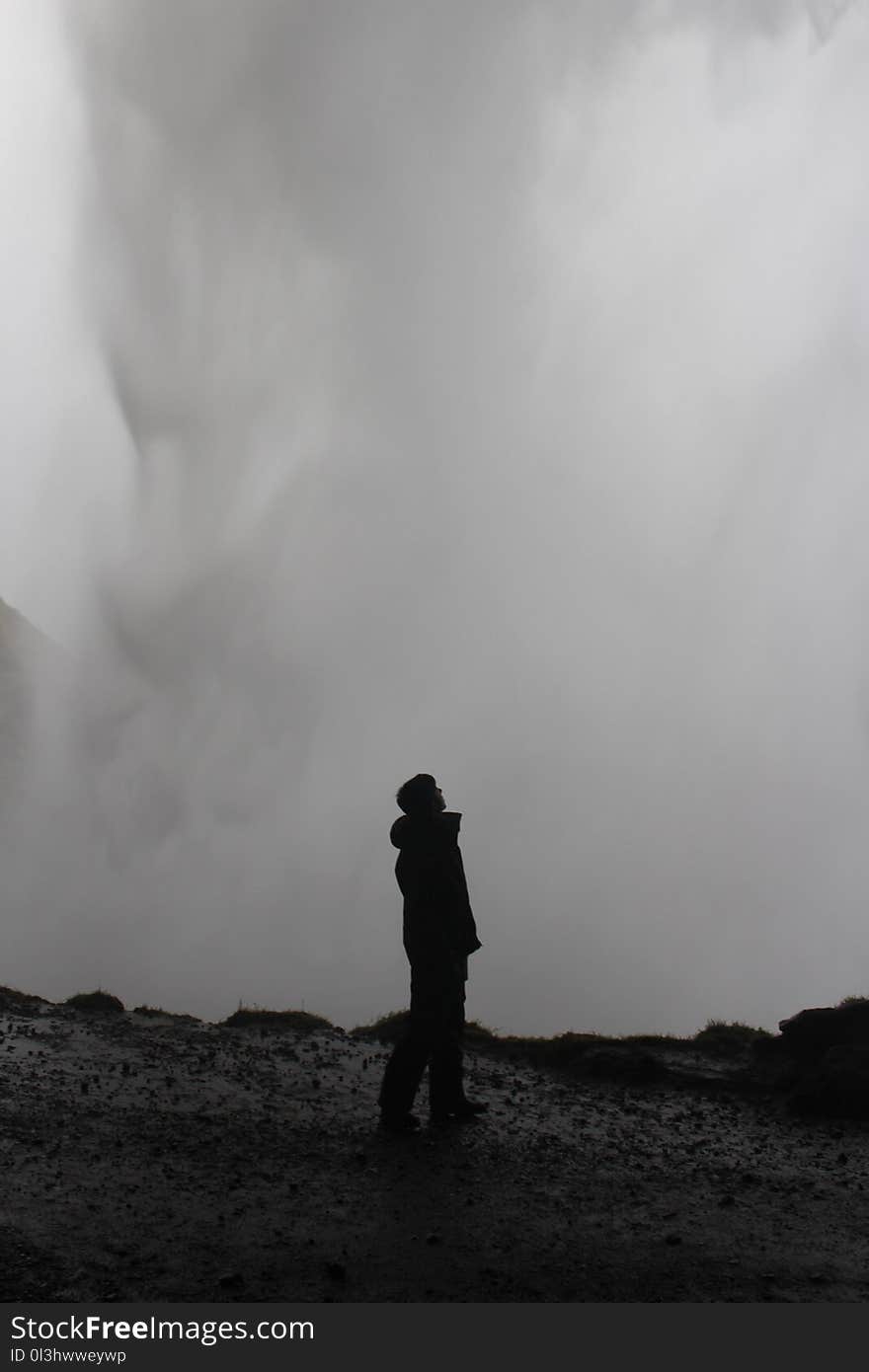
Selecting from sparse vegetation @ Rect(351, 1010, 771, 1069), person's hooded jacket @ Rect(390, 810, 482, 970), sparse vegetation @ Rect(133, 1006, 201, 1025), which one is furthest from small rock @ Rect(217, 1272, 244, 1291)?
sparse vegetation @ Rect(133, 1006, 201, 1025)

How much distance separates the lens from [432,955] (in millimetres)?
12094

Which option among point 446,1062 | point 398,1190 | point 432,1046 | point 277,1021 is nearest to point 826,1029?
point 446,1062

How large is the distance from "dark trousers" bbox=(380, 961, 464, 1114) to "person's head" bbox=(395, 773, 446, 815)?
6.62ft

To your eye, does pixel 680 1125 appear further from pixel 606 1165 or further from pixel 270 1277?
pixel 270 1277

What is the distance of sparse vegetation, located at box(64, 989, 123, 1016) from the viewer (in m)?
18.6

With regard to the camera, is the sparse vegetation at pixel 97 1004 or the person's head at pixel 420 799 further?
the sparse vegetation at pixel 97 1004

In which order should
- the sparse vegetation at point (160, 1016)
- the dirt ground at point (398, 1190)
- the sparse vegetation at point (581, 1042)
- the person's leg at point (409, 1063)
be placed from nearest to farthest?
the dirt ground at point (398, 1190) < the person's leg at point (409, 1063) < the sparse vegetation at point (581, 1042) < the sparse vegetation at point (160, 1016)

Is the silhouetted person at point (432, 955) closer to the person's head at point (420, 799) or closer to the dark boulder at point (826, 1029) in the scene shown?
the person's head at point (420, 799)

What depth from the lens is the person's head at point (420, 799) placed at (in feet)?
41.0

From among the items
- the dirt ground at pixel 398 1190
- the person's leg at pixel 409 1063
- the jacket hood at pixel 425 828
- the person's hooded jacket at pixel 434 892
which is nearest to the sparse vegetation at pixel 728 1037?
the dirt ground at pixel 398 1190

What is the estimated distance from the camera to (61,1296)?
22.0 feet

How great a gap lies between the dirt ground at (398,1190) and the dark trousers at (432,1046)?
457mm

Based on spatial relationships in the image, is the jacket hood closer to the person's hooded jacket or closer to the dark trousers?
the person's hooded jacket

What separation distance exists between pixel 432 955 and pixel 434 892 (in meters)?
0.81
